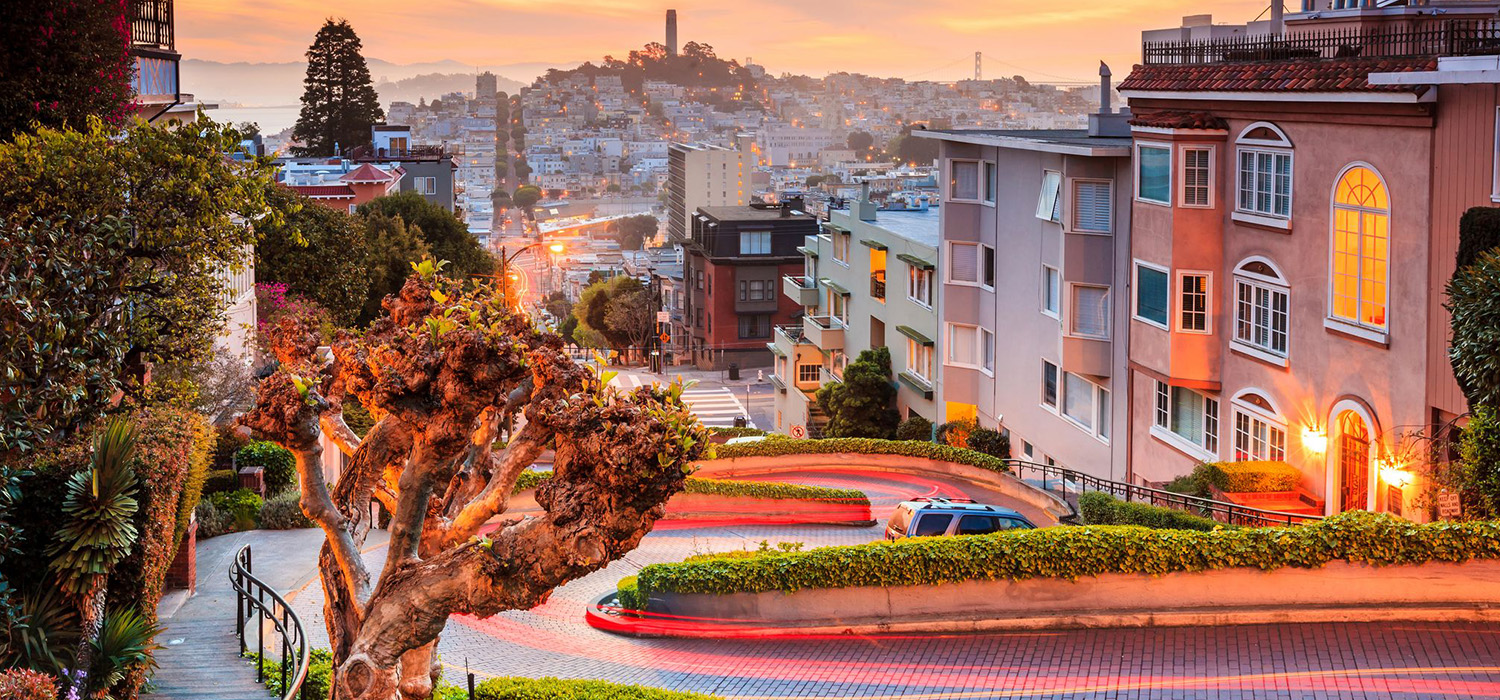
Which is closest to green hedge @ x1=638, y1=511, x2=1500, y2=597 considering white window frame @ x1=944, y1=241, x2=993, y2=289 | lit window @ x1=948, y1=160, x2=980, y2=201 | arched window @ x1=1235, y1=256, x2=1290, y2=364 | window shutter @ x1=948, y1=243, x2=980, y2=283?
arched window @ x1=1235, y1=256, x2=1290, y2=364

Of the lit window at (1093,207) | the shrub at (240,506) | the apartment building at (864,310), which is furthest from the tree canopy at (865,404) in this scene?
the shrub at (240,506)

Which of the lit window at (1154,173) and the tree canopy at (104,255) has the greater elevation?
the lit window at (1154,173)

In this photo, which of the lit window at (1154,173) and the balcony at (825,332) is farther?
the balcony at (825,332)

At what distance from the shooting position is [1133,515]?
28391mm

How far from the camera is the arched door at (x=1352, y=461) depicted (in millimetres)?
27406

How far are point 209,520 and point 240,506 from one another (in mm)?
1145

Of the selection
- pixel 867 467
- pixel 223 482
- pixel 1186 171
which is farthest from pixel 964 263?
pixel 223 482

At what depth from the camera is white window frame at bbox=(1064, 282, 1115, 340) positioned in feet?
123

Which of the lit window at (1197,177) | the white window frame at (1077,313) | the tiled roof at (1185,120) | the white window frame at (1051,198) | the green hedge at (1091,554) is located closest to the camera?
the green hedge at (1091,554)

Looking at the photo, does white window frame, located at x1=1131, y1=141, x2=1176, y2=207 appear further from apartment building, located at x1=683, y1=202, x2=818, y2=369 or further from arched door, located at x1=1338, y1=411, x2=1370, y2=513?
apartment building, located at x1=683, y1=202, x2=818, y2=369

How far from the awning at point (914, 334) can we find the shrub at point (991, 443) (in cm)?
577

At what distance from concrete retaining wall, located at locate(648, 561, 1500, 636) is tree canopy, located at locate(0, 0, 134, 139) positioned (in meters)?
13.6

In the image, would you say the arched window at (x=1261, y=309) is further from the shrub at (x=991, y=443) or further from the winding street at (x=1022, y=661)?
the shrub at (x=991, y=443)

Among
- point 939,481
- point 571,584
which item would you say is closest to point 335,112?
point 939,481
